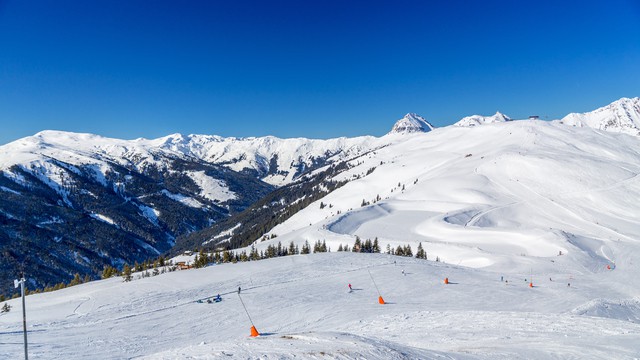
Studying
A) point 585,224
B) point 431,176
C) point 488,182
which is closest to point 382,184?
point 431,176

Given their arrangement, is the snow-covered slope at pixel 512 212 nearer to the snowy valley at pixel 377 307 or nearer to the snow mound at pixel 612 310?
the snowy valley at pixel 377 307

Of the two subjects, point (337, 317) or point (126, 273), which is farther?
point (126, 273)

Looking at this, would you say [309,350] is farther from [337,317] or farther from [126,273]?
[126,273]

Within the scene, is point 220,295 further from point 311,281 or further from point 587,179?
point 587,179

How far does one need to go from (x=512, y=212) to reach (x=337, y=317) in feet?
335

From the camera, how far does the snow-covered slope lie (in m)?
77.7

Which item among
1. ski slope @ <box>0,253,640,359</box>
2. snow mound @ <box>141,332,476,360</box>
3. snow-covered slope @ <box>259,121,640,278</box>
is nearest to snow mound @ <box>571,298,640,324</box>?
ski slope @ <box>0,253,640,359</box>

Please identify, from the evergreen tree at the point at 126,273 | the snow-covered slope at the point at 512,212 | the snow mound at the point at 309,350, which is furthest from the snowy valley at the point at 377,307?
the evergreen tree at the point at 126,273

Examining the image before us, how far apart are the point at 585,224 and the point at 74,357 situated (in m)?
115

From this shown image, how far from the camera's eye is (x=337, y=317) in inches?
1013

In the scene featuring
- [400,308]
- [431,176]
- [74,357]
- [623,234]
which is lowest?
[623,234]

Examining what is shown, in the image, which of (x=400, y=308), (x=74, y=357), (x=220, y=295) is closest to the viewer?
(x=74, y=357)

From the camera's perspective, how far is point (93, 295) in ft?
119

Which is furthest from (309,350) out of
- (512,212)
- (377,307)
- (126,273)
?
(512,212)
